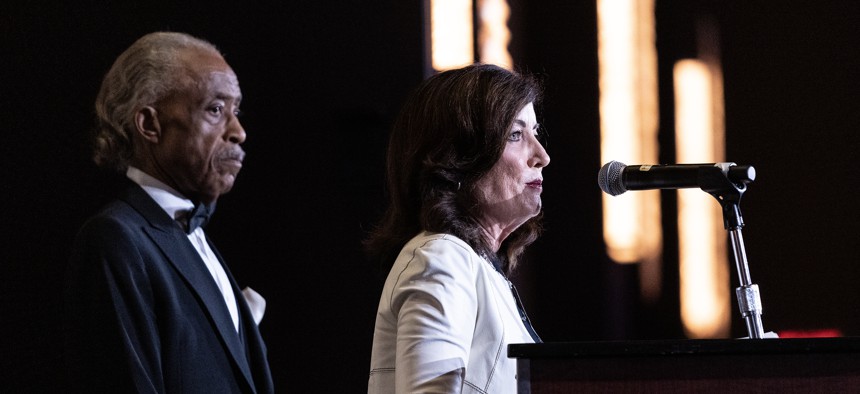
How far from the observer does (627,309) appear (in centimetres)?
304

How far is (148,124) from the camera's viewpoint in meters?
2.44

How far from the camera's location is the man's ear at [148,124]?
2430 millimetres

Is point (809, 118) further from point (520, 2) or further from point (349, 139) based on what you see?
point (349, 139)

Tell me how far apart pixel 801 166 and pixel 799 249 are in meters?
0.23

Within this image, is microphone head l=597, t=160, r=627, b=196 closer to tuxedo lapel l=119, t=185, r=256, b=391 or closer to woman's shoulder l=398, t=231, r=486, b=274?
woman's shoulder l=398, t=231, r=486, b=274

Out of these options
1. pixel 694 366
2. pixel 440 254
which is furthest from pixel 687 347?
pixel 440 254

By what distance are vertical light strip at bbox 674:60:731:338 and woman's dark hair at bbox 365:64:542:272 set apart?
141 cm

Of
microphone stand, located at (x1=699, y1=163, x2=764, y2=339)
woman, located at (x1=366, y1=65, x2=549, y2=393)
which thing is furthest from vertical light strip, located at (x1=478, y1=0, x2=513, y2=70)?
microphone stand, located at (x1=699, y1=163, x2=764, y2=339)

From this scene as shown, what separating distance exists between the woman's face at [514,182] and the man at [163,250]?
2.42 feet

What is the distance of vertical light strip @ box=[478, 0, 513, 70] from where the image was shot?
3053 mm

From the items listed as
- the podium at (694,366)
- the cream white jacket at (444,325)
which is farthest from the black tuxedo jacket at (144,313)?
the podium at (694,366)

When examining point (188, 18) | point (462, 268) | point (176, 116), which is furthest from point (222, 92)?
point (462, 268)

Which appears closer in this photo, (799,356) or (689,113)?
(799,356)

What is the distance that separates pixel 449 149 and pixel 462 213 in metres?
0.10
